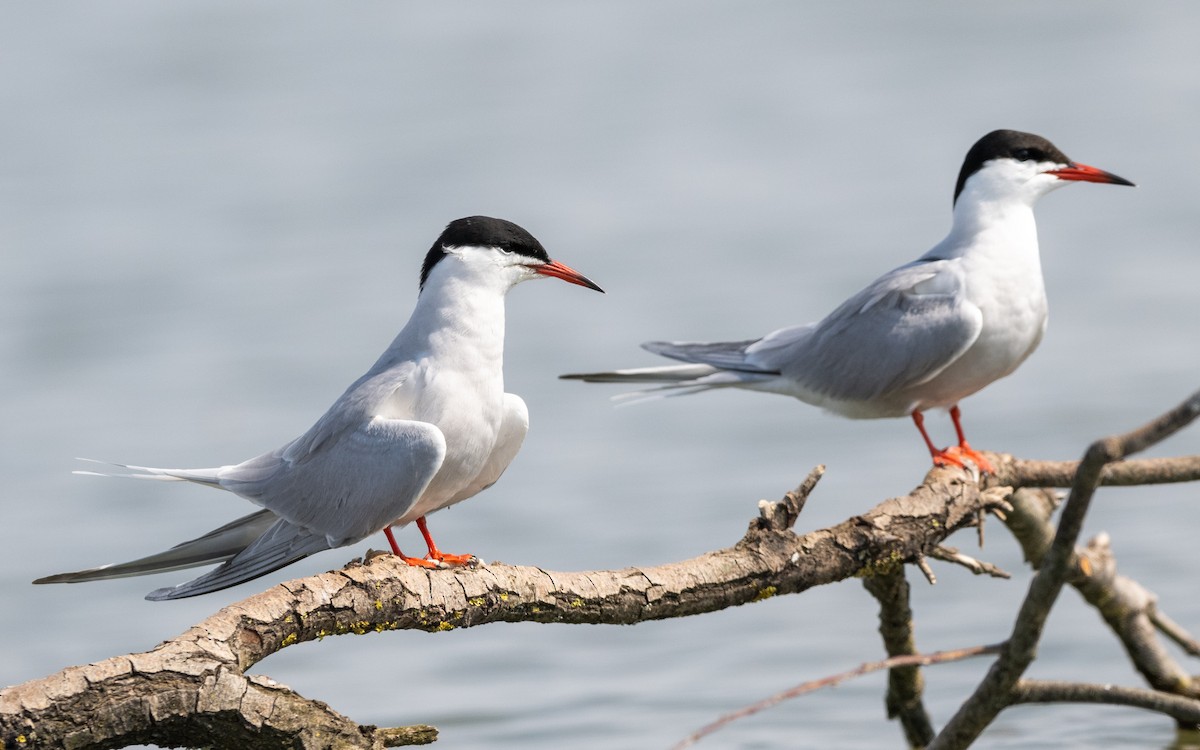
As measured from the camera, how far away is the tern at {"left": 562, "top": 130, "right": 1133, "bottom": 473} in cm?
544

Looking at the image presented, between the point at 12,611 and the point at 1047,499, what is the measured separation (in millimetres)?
5517

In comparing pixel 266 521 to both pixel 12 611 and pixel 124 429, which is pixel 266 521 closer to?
pixel 12 611

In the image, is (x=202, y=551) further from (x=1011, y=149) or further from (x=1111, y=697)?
(x=1011, y=149)

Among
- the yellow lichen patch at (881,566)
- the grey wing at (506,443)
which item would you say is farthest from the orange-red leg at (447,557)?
the yellow lichen patch at (881,566)

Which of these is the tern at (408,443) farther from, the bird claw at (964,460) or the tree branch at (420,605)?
the bird claw at (964,460)

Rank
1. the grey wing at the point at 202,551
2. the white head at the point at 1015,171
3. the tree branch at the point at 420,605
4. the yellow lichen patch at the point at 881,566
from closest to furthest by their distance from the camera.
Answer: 1. the tree branch at the point at 420,605
2. the grey wing at the point at 202,551
3. the yellow lichen patch at the point at 881,566
4. the white head at the point at 1015,171

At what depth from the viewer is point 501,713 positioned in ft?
23.4

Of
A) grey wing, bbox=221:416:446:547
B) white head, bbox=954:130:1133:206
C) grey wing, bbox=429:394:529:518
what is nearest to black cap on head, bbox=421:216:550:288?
grey wing, bbox=429:394:529:518

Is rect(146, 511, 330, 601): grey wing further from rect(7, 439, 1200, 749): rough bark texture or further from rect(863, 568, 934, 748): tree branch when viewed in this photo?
rect(863, 568, 934, 748): tree branch

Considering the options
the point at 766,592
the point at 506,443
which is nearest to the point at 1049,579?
the point at 766,592

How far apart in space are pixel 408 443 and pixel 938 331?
2.04 metres

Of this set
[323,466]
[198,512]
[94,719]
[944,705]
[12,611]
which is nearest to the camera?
[94,719]

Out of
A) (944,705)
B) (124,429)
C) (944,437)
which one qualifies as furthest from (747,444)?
(124,429)

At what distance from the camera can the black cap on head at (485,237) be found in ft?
15.8
